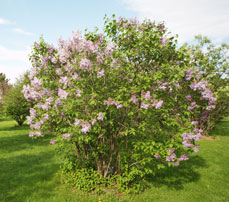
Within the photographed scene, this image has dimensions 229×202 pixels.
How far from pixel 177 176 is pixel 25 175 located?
5427 millimetres

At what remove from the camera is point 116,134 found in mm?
5336

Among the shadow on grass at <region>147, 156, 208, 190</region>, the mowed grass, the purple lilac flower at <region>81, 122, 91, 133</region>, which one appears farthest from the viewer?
the shadow on grass at <region>147, 156, 208, 190</region>

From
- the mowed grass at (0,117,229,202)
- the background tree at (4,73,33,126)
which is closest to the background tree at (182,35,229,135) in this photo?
the mowed grass at (0,117,229,202)

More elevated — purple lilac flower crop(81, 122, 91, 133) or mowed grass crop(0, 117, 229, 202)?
purple lilac flower crop(81, 122, 91, 133)

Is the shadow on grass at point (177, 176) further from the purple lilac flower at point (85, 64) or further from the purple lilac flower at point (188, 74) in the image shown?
the purple lilac flower at point (85, 64)

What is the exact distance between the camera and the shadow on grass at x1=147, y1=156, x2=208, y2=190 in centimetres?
614

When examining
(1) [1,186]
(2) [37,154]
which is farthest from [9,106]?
(1) [1,186]

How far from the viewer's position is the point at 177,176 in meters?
6.75

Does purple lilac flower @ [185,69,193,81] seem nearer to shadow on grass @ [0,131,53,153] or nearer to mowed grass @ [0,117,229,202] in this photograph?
mowed grass @ [0,117,229,202]

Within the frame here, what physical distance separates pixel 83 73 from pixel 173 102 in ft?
8.00

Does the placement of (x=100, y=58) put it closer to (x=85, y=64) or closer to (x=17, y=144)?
(x=85, y=64)

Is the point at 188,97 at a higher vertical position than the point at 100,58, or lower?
lower

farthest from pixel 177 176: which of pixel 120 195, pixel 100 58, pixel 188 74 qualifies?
pixel 100 58

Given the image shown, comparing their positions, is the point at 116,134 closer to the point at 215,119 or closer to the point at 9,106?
the point at 215,119
